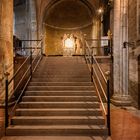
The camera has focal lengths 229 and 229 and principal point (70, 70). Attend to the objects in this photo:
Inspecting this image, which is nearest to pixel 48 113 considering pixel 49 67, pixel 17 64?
pixel 49 67

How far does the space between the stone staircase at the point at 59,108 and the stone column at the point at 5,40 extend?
105 centimetres

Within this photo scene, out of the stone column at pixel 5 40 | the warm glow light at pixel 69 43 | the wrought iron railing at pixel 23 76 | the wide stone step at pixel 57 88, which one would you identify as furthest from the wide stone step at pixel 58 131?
the warm glow light at pixel 69 43

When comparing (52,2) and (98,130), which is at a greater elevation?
(52,2)

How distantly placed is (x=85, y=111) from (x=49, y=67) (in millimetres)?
3909

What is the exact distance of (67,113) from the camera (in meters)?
5.96

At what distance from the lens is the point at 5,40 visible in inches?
324

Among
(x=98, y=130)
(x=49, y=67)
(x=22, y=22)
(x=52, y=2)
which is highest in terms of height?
(x=52, y=2)

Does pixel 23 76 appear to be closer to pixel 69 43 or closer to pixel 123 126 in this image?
pixel 123 126

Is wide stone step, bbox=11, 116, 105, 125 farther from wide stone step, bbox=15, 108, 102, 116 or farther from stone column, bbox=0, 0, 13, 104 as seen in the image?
stone column, bbox=0, 0, 13, 104

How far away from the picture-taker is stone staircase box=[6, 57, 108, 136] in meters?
5.18

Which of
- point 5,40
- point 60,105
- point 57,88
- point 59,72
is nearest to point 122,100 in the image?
point 59,72

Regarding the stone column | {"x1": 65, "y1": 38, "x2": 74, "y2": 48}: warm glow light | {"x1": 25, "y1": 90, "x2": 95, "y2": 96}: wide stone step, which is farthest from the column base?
{"x1": 65, "y1": 38, "x2": 74, "y2": 48}: warm glow light

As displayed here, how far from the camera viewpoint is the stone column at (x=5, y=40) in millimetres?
8031

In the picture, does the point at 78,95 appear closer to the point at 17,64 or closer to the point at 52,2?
the point at 17,64
